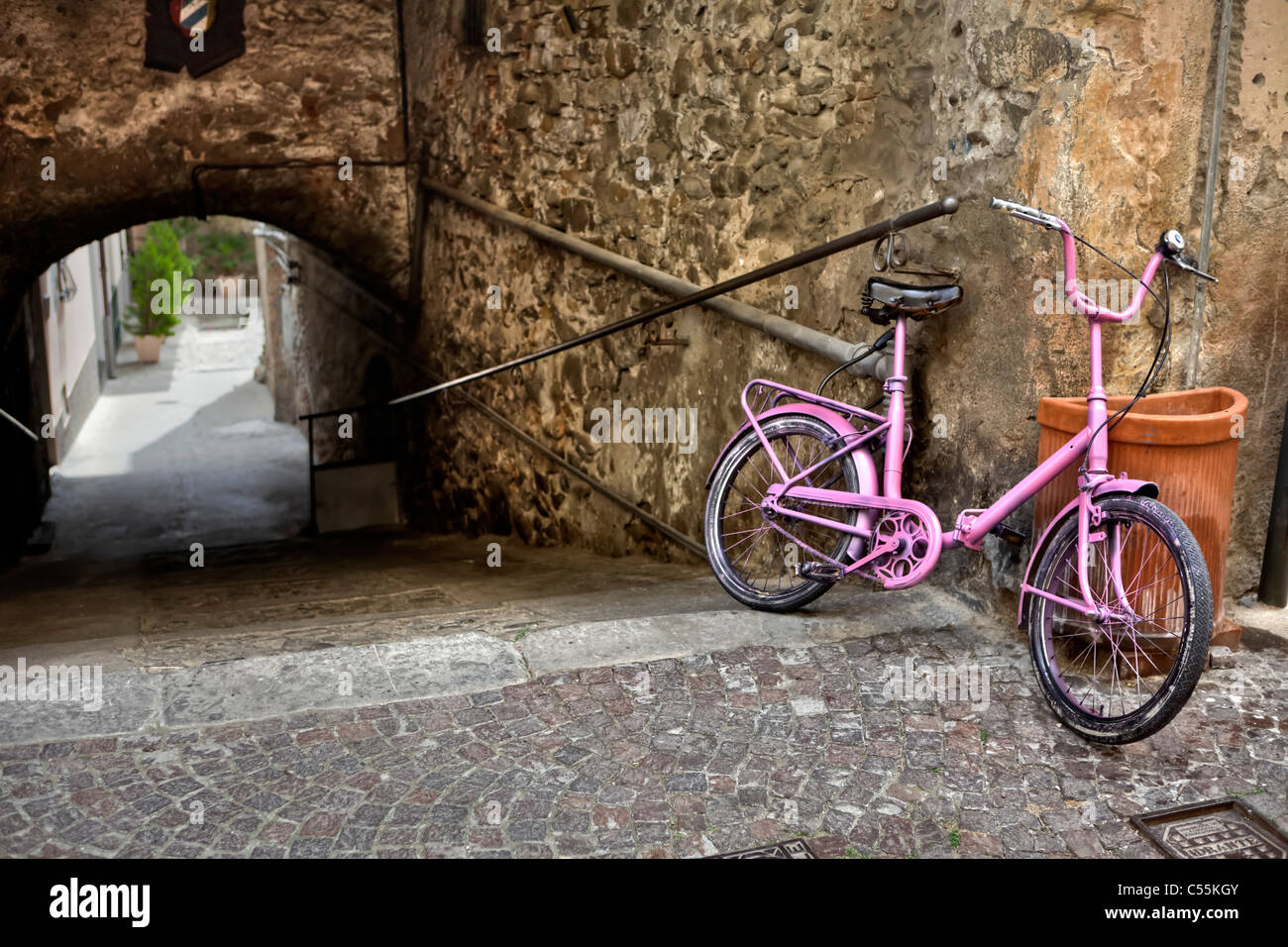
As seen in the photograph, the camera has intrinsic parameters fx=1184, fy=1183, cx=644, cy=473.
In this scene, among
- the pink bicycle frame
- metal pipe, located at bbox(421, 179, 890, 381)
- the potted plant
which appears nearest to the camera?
the pink bicycle frame

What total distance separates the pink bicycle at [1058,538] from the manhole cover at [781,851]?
2.92 ft

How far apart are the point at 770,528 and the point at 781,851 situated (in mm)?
1745

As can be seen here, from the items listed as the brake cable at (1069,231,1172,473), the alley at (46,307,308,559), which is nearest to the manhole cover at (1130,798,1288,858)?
the brake cable at (1069,231,1172,473)

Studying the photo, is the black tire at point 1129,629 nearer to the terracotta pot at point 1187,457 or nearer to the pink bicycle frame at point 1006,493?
the pink bicycle frame at point 1006,493

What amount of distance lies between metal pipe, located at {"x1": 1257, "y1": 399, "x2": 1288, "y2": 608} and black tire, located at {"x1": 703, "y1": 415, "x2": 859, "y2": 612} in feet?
4.28

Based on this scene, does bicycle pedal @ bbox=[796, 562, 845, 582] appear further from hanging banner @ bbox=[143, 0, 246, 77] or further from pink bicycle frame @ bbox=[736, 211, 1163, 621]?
hanging banner @ bbox=[143, 0, 246, 77]

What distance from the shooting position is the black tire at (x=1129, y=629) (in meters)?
2.78

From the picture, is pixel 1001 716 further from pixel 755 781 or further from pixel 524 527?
pixel 524 527

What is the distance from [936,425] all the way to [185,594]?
401 centimetres

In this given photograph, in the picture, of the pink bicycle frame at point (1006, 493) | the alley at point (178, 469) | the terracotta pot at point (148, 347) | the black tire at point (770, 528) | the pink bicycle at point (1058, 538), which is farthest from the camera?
the terracotta pot at point (148, 347)

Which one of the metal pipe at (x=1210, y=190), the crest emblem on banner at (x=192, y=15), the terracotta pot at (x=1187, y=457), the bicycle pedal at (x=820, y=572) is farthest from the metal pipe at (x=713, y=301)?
the crest emblem on banner at (x=192, y=15)

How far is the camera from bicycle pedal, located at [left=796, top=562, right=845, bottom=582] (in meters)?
3.77

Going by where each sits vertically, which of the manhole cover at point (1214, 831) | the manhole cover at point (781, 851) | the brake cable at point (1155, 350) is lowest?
the manhole cover at point (781, 851)
